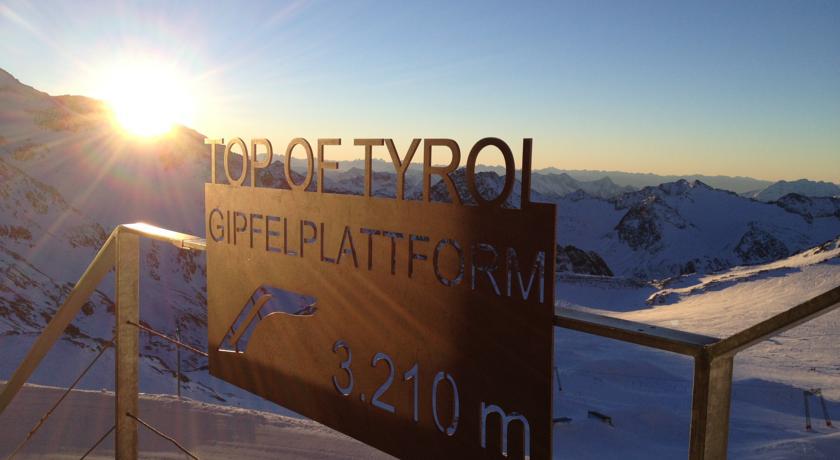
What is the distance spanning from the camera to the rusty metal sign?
2.21 metres

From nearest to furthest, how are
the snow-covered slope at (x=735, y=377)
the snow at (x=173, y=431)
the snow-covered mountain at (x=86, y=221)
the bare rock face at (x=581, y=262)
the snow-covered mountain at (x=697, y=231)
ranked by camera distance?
the snow at (x=173, y=431) → the snow-covered slope at (x=735, y=377) → the snow-covered mountain at (x=86, y=221) → the bare rock face at (x=581, y=262) → the snow-covered mountain at (x=697, y=231)

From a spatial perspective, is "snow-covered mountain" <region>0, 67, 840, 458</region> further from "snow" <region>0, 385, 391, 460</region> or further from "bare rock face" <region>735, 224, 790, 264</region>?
"bare rock face" <region>735, 224, 790, 264</region>

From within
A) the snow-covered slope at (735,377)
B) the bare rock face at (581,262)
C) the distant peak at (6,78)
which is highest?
the distant peak at (6,78)

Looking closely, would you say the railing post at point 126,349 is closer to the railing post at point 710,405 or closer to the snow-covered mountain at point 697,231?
the railing post at point 710,405

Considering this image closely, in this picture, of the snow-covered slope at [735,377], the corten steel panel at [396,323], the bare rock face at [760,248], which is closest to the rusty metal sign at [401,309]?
the corten steel panel at [396,323]

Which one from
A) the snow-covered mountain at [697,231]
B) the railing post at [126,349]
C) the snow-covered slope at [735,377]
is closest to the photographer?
the railing post at [126,349]

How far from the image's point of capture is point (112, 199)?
56.4 metres

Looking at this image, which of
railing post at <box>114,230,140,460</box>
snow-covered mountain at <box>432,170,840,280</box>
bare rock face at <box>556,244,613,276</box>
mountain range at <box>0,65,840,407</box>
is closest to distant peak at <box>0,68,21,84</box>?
mountain range at <box>0,65,840,407</box>

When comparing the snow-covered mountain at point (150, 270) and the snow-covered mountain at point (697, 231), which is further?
the snow-covered mountain at point (697, 231)

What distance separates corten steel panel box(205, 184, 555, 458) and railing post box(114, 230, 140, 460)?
656 millimetres

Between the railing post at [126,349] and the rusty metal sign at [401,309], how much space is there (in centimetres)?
68

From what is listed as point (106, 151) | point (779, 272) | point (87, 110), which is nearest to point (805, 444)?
point (779, 272)

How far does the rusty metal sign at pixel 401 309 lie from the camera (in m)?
2.21

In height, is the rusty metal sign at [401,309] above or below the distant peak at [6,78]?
below
